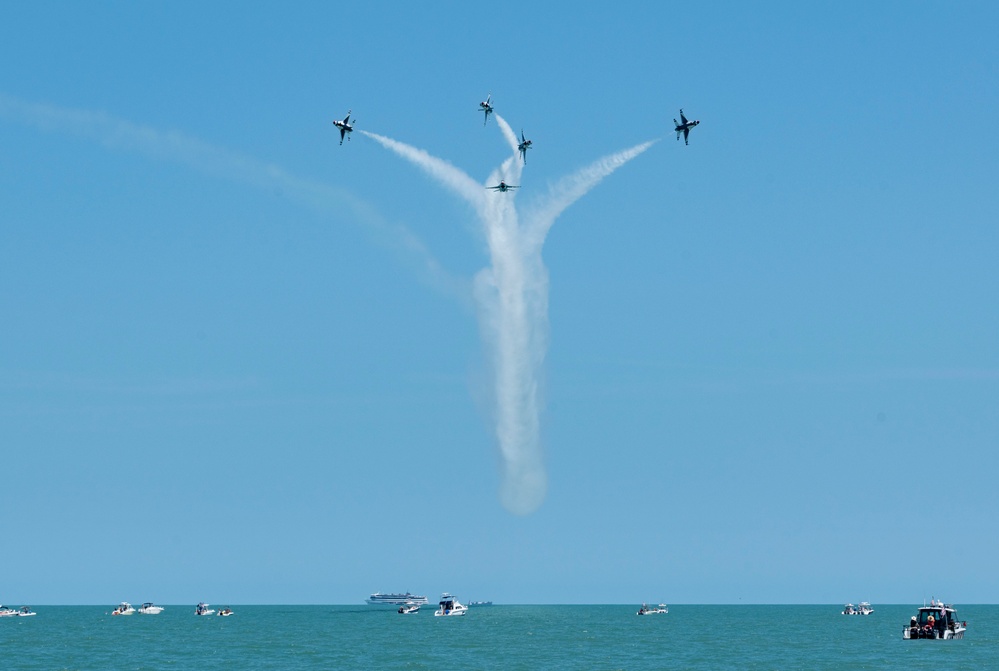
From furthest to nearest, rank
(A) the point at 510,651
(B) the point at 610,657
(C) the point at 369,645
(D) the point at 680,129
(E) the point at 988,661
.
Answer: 1. (C) the point at 369,645
2. (A) the point at 510,651
3. (B) the point at 610,657
4. (E) the point at 988,661
5. (D) the point at 680,129

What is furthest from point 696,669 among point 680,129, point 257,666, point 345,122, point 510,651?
point 345,122

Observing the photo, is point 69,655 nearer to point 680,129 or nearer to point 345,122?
point 345,122

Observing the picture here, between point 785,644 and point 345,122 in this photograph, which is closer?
point 345,122

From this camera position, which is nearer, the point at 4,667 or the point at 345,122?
the point at 345,122

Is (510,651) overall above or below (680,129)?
below

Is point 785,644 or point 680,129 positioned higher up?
point 680,129

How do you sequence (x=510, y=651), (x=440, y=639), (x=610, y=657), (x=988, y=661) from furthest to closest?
1. (x=440, y=639)
2. (x=510, y=651)
3. (x=610, y=657)
4. (x=988, y=661)

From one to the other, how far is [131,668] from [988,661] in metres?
99.3

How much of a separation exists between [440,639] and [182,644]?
132 feet

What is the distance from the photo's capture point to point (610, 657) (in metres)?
154

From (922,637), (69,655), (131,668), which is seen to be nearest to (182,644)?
(69,655)

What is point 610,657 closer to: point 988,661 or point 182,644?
point 988,661

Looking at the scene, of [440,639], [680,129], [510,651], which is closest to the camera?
[680,129]

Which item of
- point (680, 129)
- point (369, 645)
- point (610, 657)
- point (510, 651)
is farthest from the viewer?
point (369, 645)
